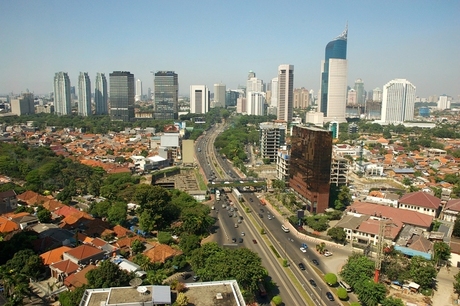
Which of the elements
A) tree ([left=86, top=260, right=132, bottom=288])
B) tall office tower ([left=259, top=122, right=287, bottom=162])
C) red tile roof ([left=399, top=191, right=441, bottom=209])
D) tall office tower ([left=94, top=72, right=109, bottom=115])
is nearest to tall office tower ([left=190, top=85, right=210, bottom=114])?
tall office tower ([left=94, top=72, right=109, bottom=115])

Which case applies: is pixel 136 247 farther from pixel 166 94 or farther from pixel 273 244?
pixel 166 94

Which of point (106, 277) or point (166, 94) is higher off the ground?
point (166, 94)

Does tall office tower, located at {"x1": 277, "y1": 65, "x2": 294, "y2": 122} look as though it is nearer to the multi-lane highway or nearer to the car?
the multi-lane highway

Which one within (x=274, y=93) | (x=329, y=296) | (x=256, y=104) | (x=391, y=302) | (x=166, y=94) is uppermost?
(x=274, y=93)

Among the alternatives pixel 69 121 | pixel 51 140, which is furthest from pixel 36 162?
pixel 69 121

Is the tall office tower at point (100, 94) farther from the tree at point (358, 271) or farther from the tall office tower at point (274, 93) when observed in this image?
the tree at point (358, 271)

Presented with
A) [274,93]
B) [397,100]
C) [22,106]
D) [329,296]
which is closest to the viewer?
[329,296]

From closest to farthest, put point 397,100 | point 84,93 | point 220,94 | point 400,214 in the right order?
point 400,214, point 397,100, point 84,93, point 220,94

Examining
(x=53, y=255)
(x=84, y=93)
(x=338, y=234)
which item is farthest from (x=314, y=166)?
(x=84, y=93)
